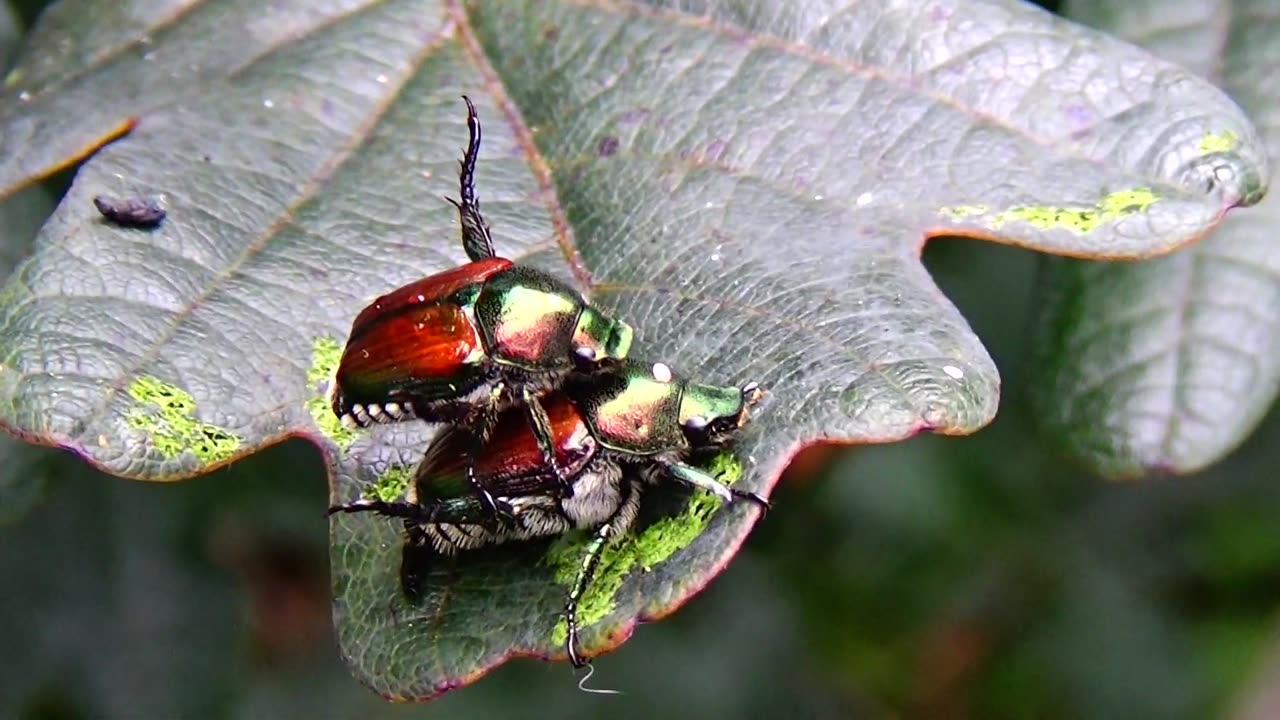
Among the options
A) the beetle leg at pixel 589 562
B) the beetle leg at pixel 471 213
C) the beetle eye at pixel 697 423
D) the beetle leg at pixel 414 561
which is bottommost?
the beetle leg at pixel 414 561

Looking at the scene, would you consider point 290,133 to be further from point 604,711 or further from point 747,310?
point 604,711

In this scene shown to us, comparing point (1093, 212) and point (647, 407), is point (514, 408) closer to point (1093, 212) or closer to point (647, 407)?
point (647, 407)

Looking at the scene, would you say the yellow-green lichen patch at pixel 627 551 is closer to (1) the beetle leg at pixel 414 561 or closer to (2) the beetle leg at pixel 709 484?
(2) the beetle leg at pixel 709 484

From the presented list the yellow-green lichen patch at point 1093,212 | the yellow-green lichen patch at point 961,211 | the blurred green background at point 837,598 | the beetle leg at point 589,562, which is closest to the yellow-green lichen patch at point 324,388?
the beetle leg at point 589,562

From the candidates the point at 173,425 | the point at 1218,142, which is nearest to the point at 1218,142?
the point at 1218,142

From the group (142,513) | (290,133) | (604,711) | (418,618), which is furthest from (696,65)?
(604,711)

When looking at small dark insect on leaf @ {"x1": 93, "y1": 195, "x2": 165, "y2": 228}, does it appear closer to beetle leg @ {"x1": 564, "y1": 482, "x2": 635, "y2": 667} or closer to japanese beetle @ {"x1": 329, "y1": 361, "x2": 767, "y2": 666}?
japanese beetle @ {"x1": 329, "y1": 361, "x2": 767, "y2": 666}
